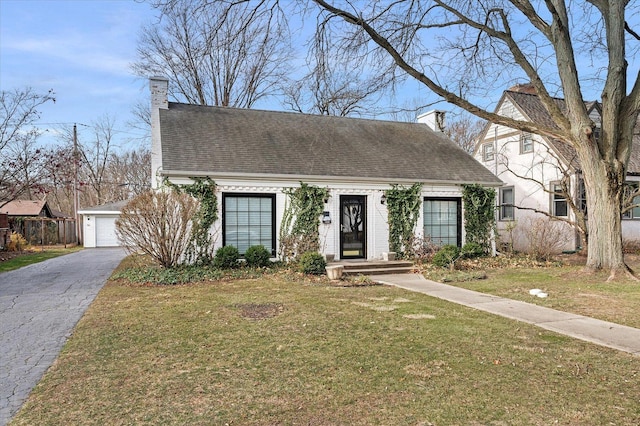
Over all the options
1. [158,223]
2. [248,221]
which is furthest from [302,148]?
[158,223]

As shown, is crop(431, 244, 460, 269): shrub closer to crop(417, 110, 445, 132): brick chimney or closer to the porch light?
the porch light

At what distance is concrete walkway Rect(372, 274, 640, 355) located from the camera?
205 inches

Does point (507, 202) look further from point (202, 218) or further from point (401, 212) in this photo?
point (202, 218)

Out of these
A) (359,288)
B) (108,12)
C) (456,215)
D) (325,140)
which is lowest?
(359,288)

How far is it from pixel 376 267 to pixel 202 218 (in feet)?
16.1

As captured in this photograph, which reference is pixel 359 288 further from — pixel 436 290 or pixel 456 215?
pixel 456 215

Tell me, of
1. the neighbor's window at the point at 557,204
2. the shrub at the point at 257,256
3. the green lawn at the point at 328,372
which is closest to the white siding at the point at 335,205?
the shrub at the point at 257,256

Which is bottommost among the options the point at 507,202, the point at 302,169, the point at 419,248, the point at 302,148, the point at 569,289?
the point at 569,289

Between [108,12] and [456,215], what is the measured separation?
1124cm

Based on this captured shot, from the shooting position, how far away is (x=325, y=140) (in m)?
14.8

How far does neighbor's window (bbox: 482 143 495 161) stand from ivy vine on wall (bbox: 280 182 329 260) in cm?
1151

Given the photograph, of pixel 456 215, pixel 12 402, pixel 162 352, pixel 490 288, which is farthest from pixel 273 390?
pixel 456 215

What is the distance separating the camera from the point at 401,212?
1342cm

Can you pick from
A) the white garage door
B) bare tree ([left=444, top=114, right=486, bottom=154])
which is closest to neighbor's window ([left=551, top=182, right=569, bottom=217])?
bare tree ([left=444, top=114, right=486, bottom=154])
